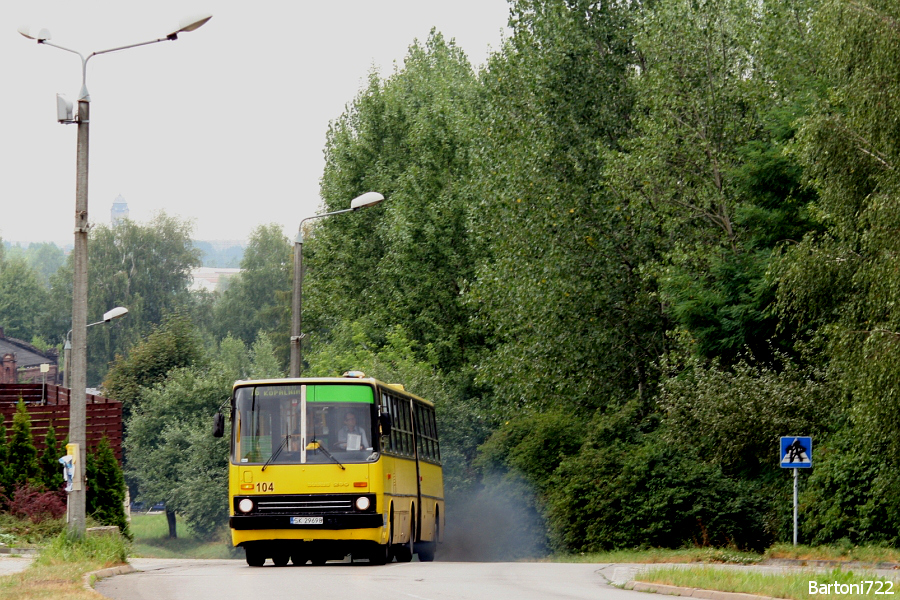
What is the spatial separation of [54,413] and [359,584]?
77.1 ft

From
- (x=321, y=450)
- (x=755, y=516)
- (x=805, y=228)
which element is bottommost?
(x=755, y=516)

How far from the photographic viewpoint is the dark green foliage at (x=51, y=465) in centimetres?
3288

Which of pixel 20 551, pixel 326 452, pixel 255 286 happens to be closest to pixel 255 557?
pixel 326 452

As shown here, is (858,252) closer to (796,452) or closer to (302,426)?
(796,452)

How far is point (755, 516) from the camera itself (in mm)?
31812

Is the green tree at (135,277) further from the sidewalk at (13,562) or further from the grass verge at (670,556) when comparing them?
the sidewalk at (13,562)

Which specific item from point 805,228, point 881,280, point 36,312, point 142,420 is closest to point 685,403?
point 805,228

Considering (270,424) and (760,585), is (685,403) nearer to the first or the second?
(270,424)

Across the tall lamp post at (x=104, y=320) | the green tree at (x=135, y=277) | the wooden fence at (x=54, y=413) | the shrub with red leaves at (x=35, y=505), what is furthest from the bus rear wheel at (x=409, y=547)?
the green tree at (x=135, y=277)

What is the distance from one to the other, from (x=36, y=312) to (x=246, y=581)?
129271mm

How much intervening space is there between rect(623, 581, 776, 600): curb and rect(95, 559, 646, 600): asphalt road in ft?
0.91

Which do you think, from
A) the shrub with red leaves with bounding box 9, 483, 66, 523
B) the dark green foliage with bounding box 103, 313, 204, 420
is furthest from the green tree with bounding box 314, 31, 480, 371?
the shrub with red leaves with bounding box 9, 483, 66, 523

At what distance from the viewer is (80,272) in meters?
19.4

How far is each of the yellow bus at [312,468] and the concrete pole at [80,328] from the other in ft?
6.81
